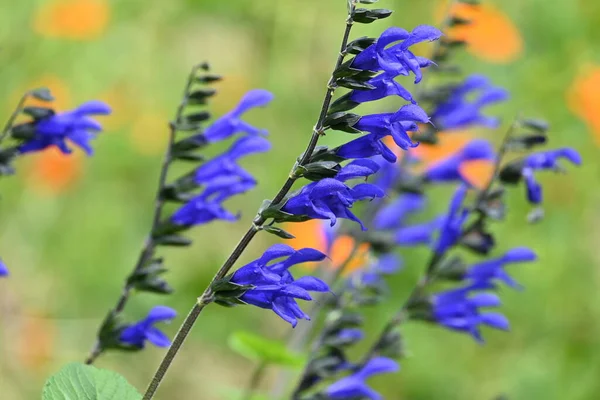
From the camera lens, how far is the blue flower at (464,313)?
7.98ft

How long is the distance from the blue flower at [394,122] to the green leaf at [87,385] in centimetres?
65

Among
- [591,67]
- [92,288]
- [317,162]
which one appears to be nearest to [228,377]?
[92,288]

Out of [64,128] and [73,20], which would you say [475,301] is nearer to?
[64,128]

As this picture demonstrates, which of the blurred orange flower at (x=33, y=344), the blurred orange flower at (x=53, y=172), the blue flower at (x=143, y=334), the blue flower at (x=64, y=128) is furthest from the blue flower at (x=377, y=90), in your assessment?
the blurred orange flower at (x=53, y=172)

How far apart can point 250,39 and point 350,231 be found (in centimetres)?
337

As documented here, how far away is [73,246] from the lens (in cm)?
425

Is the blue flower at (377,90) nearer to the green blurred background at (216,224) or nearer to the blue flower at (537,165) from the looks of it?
the blue flower at (537,165)

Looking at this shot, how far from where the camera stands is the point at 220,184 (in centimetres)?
211

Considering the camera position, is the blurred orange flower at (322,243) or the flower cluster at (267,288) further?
the blurred orange flower at (322,243)

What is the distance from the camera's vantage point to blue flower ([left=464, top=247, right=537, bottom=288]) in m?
2.46

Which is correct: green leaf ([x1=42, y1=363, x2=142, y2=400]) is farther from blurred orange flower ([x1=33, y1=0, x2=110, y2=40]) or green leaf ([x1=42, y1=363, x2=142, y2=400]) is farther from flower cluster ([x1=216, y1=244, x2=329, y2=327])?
blurred orange flower ([x1=33, y1=0, x2=110, y2=40])

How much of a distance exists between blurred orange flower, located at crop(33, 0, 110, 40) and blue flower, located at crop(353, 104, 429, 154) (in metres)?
3.23

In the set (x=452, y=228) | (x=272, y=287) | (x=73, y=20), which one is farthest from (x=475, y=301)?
(x=73, y=20)

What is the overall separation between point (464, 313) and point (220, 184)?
35.1 inches
